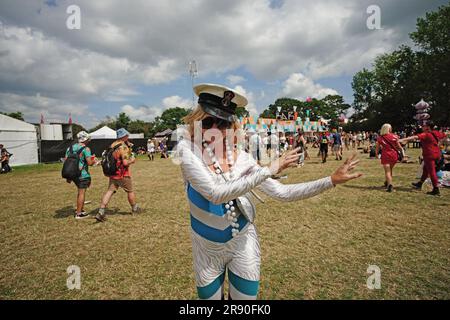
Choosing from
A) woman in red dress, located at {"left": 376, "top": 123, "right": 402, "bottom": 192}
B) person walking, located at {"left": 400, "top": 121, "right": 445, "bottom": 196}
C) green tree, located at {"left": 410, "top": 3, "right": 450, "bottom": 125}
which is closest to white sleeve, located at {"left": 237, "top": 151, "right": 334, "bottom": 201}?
person walking, located at {"left": 400, "top": 121, "right": 445, "bottom": 196}

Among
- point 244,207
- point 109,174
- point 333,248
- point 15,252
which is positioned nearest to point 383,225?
point 333,248

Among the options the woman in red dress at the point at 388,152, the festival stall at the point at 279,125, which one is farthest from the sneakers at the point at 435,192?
the festival stall at the point at 279,125

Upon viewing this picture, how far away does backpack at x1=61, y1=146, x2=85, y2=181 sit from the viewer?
573cm

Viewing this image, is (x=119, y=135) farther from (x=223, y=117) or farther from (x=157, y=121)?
(x=157, y=121)

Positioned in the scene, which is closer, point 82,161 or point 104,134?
point 82,161

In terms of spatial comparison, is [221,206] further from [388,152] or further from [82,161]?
[388,152]

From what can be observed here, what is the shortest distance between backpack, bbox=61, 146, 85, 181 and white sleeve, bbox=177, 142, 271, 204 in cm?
522

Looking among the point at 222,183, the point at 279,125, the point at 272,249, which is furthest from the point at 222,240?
the point at 279,125

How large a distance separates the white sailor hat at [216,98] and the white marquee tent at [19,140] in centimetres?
2546

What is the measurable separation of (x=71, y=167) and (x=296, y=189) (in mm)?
5645

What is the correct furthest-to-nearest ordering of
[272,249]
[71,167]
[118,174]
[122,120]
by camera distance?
[122,120] → [118,174] → [71,167] → [272,249]

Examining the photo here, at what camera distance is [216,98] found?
177cm

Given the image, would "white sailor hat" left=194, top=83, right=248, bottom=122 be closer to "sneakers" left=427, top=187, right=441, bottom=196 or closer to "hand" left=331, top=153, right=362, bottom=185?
"hand" left=331, top=153, right=362, bottom=185

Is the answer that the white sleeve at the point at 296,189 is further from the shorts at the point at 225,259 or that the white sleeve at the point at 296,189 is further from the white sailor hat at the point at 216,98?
the white sailor hat at the point at 216,98
